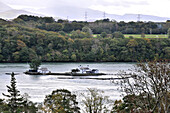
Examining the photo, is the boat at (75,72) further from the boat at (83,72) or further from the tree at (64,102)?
the tree at (64,102)

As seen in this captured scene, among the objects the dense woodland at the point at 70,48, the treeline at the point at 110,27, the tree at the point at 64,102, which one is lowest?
the tree at the point at 64,102

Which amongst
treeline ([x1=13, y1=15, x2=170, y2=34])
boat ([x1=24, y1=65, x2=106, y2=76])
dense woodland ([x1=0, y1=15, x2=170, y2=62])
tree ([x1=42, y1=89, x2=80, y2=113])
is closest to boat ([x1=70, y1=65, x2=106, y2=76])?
boat ([x1=24, y1=65, x2=106, y2=76])

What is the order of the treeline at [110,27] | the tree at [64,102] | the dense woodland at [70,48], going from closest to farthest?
the tree at [64,102] → the dense woodland at [70,48] → the treeline at [110,27]

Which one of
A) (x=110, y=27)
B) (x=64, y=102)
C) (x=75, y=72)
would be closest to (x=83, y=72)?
(x=75, y=72)

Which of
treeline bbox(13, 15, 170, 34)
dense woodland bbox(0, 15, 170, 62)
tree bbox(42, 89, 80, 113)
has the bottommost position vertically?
tree bbox(42, 89, 80, 113)

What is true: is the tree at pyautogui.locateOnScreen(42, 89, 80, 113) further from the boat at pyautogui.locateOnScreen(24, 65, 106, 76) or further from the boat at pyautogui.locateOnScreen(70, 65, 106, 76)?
the boat at pyautogui.locateOnScreen(70, 65, 106, 76)

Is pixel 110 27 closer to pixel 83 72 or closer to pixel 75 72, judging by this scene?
pixel 83 72

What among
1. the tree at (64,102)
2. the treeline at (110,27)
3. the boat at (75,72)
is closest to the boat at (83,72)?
the boat at (75,72)

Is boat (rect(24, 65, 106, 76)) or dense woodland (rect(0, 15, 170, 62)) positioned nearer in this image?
boat (rect(24, 65, 106, 76))

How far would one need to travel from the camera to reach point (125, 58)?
254ft

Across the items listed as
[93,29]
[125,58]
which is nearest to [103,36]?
[93,29]

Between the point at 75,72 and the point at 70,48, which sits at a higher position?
the point at 70,48

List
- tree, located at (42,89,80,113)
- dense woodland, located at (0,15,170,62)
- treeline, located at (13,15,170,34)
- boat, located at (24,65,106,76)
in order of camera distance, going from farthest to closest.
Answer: treeline, located at (13,15,170,34) → dense woodland, located at (0,15,170,62) → boat, located at (24,65,106,76) → tree, located at (42,89,80,113)

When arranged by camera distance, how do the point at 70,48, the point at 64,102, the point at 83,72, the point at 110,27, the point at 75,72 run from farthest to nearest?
1. the point at 110,27
2. the point at 70,48
3. the point at 83,72
4. the point at 75,72
5. the point at 64,102
